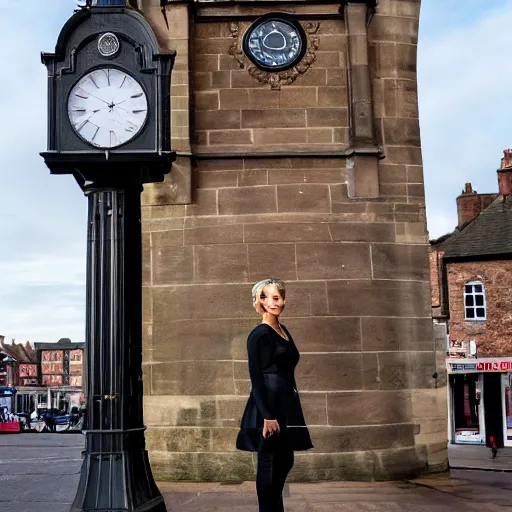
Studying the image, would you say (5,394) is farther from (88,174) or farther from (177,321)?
(88,174)

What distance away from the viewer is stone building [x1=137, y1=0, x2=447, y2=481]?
32.6 ft

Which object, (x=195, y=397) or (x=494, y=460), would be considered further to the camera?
(x=494, y=460)

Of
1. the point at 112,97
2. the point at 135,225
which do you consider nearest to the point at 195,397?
the point at 135,225

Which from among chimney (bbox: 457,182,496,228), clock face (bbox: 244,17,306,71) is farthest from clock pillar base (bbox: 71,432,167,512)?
chimney (bbox: 457,182,496,228)

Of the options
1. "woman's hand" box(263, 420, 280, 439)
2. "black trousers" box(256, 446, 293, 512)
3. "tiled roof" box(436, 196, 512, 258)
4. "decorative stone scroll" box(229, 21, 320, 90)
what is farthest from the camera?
"tiled roof" box(436, 196, 512, 258)

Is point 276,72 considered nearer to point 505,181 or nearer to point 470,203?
point 505,181

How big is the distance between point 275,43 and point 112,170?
5215mm

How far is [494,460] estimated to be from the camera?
17141 millimetres

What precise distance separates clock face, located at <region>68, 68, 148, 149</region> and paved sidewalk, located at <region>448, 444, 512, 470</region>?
1045cm

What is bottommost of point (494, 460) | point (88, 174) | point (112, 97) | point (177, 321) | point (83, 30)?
point (494, 460)

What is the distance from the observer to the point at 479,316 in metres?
25.1

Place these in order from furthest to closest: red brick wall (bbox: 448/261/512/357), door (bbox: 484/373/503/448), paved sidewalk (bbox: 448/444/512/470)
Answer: red brick wall (bbox: 448/261/512/357), door (bbox: 484/373/503/448), paved sidewalk (bbox: 448/444/512/470)

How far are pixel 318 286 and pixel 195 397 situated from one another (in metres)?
2.05

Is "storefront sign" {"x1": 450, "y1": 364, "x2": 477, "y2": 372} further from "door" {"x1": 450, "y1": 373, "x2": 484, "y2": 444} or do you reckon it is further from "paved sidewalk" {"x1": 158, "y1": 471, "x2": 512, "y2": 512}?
"paved sidewalk" {"x1": 158, "y1": 471, "x2": 512, "y2": 512}
